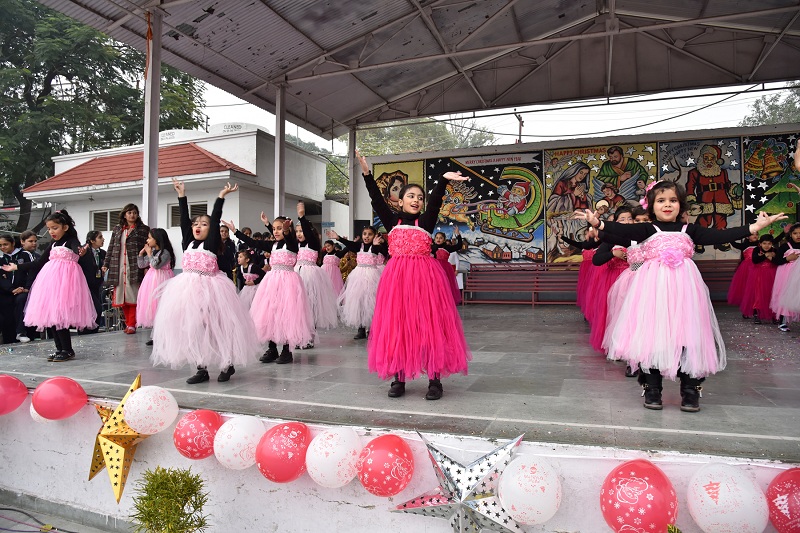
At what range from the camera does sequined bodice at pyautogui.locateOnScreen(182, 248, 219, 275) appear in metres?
4.61

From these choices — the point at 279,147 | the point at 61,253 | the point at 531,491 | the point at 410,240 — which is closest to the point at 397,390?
the point at 410,240

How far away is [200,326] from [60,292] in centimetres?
244

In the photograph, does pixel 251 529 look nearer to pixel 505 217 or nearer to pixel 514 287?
pixel 514 287

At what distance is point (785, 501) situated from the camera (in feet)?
7.32

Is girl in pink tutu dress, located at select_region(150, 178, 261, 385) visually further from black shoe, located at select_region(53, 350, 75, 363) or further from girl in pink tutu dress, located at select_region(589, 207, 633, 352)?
girl in pink tutu dress, located at select_region(589, 207, 633, 352)

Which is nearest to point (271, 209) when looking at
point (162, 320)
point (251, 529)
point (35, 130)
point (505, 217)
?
point (505, 217)

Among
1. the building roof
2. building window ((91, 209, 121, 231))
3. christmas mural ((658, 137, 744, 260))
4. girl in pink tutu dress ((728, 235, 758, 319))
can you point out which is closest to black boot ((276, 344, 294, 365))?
girl in pink tutu dress ((728, 235, 758, 319))

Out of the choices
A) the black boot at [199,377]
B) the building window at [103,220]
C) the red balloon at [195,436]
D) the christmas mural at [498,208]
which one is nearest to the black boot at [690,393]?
the red balloon at [195,436]

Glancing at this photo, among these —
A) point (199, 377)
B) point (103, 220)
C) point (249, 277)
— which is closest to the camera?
point (199, 377)

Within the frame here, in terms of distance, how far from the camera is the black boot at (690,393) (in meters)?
3.32

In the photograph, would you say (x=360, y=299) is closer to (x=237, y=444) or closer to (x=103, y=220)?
(x=237, y=444)

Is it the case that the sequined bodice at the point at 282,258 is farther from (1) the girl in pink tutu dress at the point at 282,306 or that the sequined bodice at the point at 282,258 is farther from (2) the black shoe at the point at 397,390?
(2) the black shoe at the point at 397,390

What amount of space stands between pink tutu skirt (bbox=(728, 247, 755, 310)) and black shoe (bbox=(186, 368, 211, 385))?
8.85m

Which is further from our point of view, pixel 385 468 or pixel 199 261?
pixel 199 261
